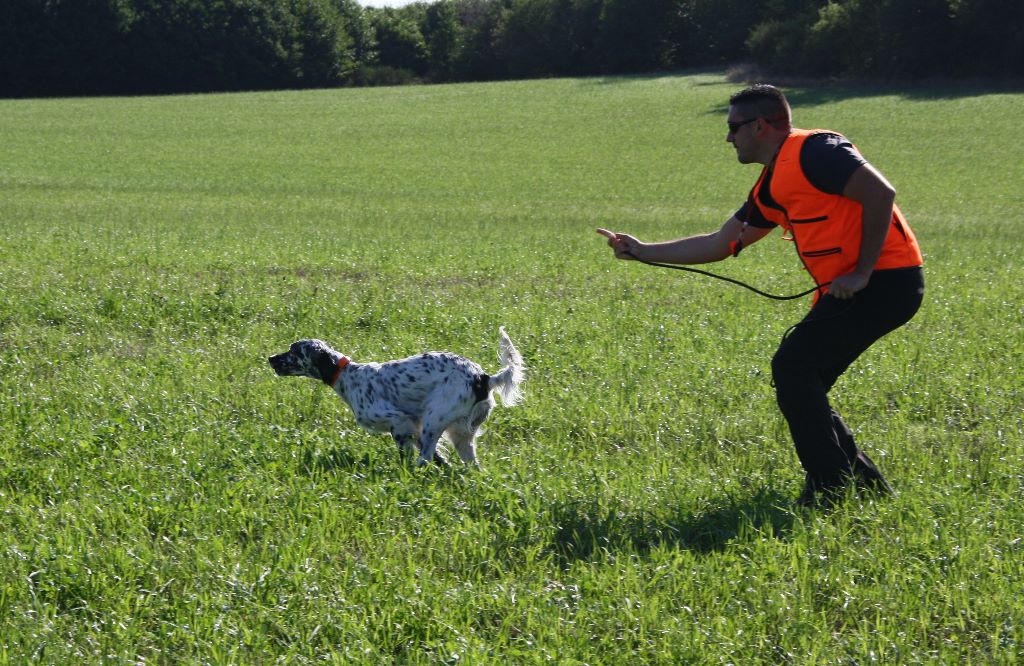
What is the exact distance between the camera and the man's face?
587 centimetres

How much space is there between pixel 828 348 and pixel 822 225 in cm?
66

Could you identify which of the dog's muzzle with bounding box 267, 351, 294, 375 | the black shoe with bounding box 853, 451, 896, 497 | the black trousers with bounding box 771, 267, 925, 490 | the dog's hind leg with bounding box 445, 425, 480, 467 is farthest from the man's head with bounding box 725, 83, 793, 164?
the dog's muzzle with bounding box 267, 351, 294, 375

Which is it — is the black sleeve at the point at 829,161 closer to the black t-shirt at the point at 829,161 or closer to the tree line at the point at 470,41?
the black t-shirt at the point at 829,161

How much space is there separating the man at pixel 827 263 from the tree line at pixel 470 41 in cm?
6180

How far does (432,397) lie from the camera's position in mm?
6664

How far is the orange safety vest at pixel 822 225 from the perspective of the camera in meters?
5.59

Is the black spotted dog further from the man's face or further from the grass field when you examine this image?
the man's face

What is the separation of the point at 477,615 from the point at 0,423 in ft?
14.4

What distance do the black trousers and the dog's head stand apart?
3.00 meters

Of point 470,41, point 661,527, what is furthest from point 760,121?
point 470,41

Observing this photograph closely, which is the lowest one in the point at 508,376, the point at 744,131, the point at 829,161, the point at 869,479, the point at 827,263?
the point at 869,479

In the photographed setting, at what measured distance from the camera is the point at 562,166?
38.9m

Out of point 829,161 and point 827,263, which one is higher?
point 829,161

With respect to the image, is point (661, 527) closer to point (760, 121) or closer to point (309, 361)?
point (760, 121)
